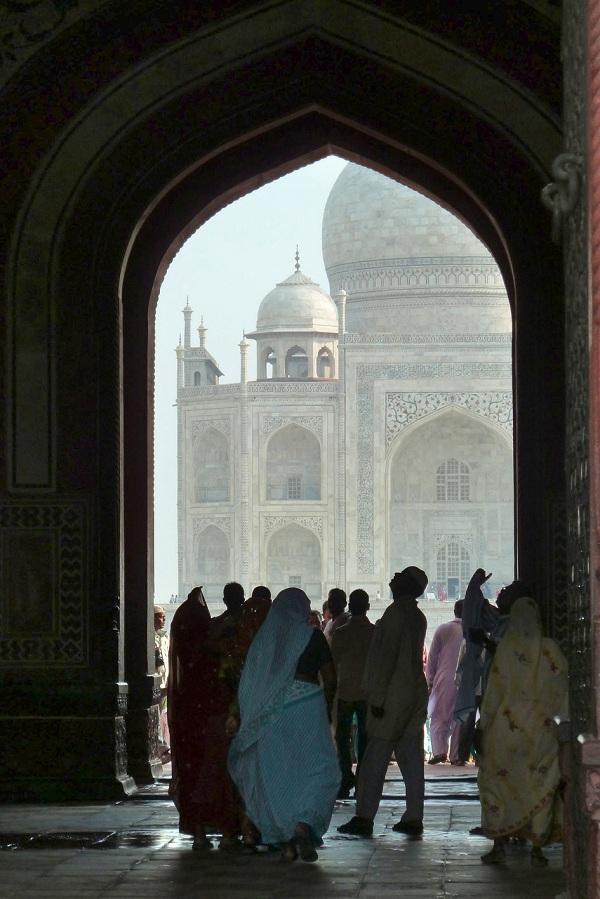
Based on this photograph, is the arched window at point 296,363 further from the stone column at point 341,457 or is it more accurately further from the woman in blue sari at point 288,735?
the woman in blue sari at point 288,735

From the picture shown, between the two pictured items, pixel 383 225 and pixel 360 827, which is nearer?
pixel 360 827

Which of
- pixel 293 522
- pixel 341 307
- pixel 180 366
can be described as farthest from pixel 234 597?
pixel 180 366

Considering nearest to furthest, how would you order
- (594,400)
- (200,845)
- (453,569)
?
(594,400)
(200,845)
(453,569)

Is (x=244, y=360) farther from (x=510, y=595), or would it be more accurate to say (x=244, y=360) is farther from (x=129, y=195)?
(x=510, y=595)

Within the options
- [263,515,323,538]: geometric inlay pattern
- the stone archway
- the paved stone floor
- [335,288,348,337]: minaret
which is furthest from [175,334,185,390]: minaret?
the paved stone floor

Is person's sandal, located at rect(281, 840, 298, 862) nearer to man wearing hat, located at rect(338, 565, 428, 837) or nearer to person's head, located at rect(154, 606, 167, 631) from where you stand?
man wearing hat, located at rect(338, 565, 428, 837)

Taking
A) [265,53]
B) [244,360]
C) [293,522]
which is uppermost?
[244,360]

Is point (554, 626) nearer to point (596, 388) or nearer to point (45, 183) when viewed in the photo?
point (45, 183)
